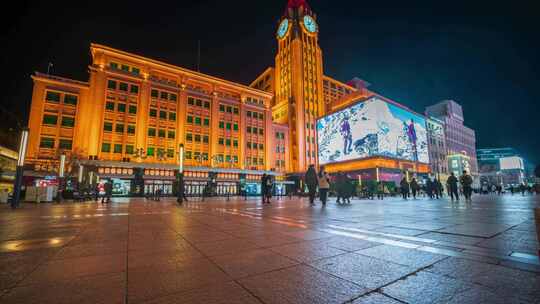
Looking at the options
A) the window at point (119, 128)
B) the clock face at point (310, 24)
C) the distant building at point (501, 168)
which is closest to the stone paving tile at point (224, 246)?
the window at point (119, 128)

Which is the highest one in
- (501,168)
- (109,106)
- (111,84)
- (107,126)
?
(111,84)

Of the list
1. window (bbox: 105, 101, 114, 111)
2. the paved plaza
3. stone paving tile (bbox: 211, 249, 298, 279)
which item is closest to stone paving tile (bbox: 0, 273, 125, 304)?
the paved plaza

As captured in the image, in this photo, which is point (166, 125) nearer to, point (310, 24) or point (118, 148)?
point (118, 148)

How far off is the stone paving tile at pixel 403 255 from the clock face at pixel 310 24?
251 feet

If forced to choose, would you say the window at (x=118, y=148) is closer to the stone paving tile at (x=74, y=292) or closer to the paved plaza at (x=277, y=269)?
the paved plaza at (x=277, y=269)

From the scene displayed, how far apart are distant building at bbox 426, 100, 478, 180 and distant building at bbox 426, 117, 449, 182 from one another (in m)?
10.7

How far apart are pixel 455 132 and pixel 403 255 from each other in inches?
4441

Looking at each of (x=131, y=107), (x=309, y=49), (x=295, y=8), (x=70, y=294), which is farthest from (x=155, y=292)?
(x=295, y=8)

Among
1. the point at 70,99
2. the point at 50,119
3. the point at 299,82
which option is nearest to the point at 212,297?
the point at 50,119

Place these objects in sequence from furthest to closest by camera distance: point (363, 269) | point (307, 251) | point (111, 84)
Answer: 1. point (111, 84)
2. point (307, 251)
3. point (363, 269)

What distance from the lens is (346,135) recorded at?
5100 cm

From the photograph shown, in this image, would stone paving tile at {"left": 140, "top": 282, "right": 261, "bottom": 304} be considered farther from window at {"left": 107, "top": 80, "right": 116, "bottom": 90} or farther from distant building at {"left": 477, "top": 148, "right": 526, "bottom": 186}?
distant building at {"left": 477, "top": 148, "right": 526, "bottom": 186}

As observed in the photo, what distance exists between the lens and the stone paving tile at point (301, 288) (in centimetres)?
152

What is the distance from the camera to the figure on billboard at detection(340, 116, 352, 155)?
49.8 m
